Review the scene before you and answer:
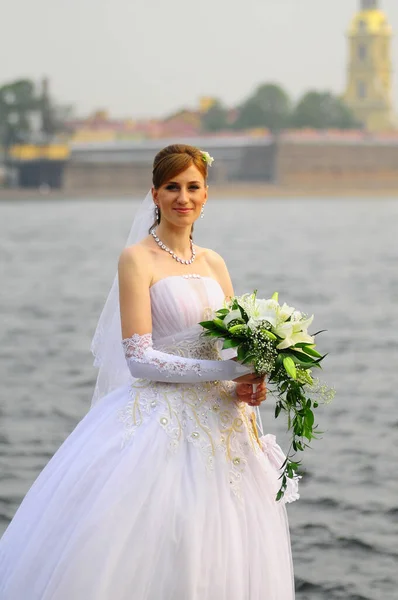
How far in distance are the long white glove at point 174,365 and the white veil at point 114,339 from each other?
0.31m

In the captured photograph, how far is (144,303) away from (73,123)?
228 ft

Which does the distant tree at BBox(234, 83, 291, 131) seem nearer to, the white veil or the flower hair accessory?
the white veil

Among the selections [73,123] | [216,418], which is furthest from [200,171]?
[73,123]


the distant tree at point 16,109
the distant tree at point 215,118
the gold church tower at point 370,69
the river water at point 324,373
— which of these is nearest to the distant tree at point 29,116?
the distant tree at point 16,109

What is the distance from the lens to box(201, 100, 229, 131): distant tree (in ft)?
251

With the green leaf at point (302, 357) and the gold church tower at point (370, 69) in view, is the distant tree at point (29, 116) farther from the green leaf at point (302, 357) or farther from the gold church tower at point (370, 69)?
the green leaf at point (302, 357)

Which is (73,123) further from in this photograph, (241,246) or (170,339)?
(170,339)

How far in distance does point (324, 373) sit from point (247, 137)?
194 feet

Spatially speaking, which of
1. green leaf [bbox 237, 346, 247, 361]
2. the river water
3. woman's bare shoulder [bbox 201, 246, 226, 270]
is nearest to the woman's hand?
green leaf [bbox 237, 346, 247, 361]

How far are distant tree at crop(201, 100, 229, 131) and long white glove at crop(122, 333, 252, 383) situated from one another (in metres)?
74.3

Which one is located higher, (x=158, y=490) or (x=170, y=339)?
(x=170, y=339)

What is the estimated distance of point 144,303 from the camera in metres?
2.69

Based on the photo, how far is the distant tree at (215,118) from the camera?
251 feet

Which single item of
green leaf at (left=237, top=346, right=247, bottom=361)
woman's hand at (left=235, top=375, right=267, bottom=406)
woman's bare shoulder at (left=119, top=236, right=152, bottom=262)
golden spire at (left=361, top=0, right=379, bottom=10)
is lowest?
woman's hand at (left=235, top=375, right=267, bottom=406)
